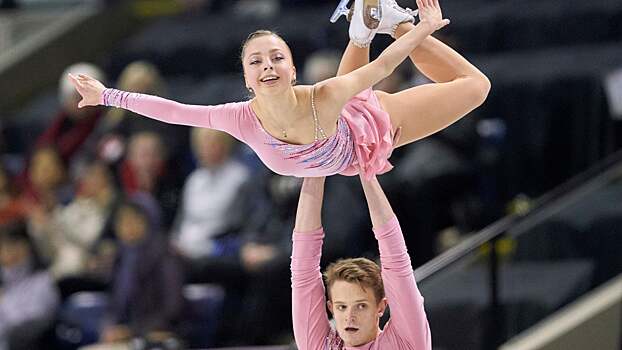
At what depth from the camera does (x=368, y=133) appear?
3.38 metres

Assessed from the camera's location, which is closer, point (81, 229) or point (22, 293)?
point (22, 293)

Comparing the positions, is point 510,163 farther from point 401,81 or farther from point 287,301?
point 287,301

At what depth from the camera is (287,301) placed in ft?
17.7

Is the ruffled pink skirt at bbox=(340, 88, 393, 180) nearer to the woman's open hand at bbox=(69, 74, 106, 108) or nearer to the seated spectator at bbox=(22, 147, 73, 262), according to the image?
the woman's open hand at bbox=(69, 74, 106, 108)

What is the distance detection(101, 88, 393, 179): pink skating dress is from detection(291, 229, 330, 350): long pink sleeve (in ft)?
0.55

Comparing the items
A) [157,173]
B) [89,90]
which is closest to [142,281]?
[157,173]

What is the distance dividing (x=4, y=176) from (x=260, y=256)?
6.31ft

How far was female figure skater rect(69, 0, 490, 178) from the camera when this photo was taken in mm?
3254

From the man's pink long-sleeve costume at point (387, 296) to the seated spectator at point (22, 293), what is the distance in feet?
9.80

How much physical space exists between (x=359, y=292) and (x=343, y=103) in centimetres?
45

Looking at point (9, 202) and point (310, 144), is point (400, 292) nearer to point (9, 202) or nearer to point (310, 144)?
point (310, 144)

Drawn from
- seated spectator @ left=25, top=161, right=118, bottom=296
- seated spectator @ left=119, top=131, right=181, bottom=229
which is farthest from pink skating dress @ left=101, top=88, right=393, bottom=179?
seated spectator @ left=25, top=161, right=118, bottom=296

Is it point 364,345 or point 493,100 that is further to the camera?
point 493,100

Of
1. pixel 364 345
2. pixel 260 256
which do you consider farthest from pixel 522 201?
pixel 364 345
